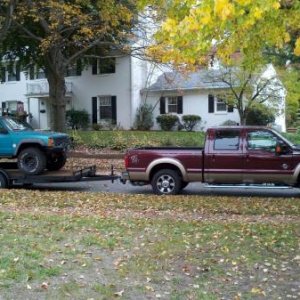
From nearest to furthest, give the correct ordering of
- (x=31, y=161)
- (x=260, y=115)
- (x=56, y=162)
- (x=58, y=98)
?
(x=31, y=161), (x=56, y=162), (x=58, y=98), (x=260, y=115)

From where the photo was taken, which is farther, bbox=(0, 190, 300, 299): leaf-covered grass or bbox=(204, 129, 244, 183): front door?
bbox=(204, 129, 244, 183): front door

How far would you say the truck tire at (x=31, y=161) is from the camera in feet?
48.4

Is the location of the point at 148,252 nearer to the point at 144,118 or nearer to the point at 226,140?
the point at 226,140

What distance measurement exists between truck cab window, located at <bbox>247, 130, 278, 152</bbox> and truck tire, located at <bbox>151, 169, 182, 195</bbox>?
6.74ft

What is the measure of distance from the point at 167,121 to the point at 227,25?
3079cm

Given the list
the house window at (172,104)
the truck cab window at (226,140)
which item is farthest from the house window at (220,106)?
the truck cab window at (226,140)

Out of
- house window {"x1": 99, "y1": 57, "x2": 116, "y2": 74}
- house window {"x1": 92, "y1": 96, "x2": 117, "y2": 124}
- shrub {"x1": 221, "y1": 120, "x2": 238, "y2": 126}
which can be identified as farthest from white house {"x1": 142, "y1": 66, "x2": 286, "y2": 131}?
house window {"x1": 99, "y1": 57, "x2": 116, "y2": 74}

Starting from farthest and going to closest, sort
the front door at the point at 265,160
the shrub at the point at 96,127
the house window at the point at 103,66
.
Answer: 1. the shrub at the point at 96,127
2. the house window at the point at 103,66
3. the front door at the point at 265,160

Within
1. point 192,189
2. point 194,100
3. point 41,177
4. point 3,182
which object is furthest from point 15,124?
point 194,100

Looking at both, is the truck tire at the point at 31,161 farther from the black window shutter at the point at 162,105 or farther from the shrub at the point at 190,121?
the black window shutter at the point at 162,105

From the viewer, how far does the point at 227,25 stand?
641cm

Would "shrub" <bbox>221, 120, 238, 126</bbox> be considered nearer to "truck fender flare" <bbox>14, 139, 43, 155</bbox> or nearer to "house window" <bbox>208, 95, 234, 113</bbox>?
"house window" <bbox>208, 95, 234, 113</bbox>

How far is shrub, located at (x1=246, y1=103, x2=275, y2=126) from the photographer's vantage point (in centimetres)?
3246

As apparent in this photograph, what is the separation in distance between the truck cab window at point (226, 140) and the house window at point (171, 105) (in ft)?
81.1
